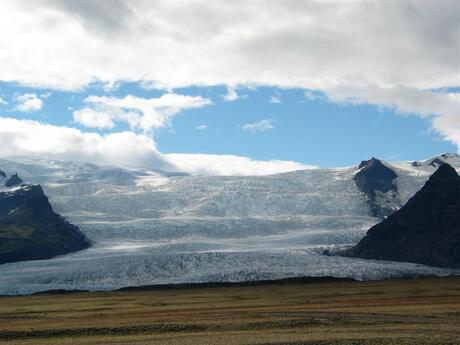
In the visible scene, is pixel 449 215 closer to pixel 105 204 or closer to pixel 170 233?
pixel 170 233

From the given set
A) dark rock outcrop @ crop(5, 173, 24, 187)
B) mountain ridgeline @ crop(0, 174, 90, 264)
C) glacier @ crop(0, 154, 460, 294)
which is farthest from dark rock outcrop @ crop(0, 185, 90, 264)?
dark rock outcrop @ crop(5, 173, 24, 187)

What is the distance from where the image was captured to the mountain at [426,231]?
109 metres

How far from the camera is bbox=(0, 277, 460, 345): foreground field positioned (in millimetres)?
31438

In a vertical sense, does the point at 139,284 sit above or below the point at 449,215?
below

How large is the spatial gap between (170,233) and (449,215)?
51136mm

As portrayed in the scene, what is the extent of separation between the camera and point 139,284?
8450 centimetres

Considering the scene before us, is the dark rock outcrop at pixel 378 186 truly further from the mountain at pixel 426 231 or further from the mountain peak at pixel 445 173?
the mountain at pixel 426 231

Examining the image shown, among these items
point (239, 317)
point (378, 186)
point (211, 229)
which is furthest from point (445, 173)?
point (239, 317)

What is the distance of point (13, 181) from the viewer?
7151 inches

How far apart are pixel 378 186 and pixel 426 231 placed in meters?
64.1

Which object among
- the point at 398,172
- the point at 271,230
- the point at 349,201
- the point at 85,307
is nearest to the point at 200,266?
the point at 85,307

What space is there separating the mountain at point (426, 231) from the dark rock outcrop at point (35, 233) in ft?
179

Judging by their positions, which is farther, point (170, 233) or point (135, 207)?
→ point (135, 207)

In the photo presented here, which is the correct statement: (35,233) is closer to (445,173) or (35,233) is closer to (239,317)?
(445,173)
